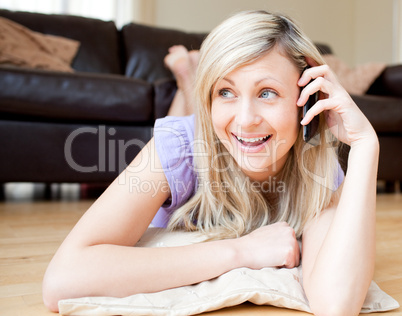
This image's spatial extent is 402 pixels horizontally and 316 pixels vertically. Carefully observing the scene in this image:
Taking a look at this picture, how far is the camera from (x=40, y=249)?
1.27 m

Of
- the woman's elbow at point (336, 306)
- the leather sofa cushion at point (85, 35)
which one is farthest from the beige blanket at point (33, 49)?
the woman's elbow at point (336, 306)

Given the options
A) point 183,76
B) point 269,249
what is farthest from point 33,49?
point 269,249

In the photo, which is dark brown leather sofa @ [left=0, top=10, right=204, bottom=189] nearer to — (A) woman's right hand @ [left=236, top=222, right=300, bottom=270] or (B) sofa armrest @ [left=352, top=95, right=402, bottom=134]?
(B) sofa armrest @ [left=352, top=95, right=402, bottom=134]

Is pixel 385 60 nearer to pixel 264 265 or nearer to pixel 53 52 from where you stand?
pixel 53 52

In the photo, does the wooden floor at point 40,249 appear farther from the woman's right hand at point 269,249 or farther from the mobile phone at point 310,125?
the mobile phone at point 310,125

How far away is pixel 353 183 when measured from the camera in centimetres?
81

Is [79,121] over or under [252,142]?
under

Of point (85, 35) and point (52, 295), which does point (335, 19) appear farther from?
point (52, 295)

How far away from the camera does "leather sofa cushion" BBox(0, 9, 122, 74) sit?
270 cm

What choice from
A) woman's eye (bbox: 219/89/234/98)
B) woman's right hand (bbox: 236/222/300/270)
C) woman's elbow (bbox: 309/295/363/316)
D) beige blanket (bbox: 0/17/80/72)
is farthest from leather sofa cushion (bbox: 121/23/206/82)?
woman's elbow (bbox: 309/295/363/316)

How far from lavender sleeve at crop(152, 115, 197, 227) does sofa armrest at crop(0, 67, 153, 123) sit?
1.04 meters

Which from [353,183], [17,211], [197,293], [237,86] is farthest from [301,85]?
[17,211]

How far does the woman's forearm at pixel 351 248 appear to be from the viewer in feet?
2.45

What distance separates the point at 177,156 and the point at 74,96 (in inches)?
45.1
